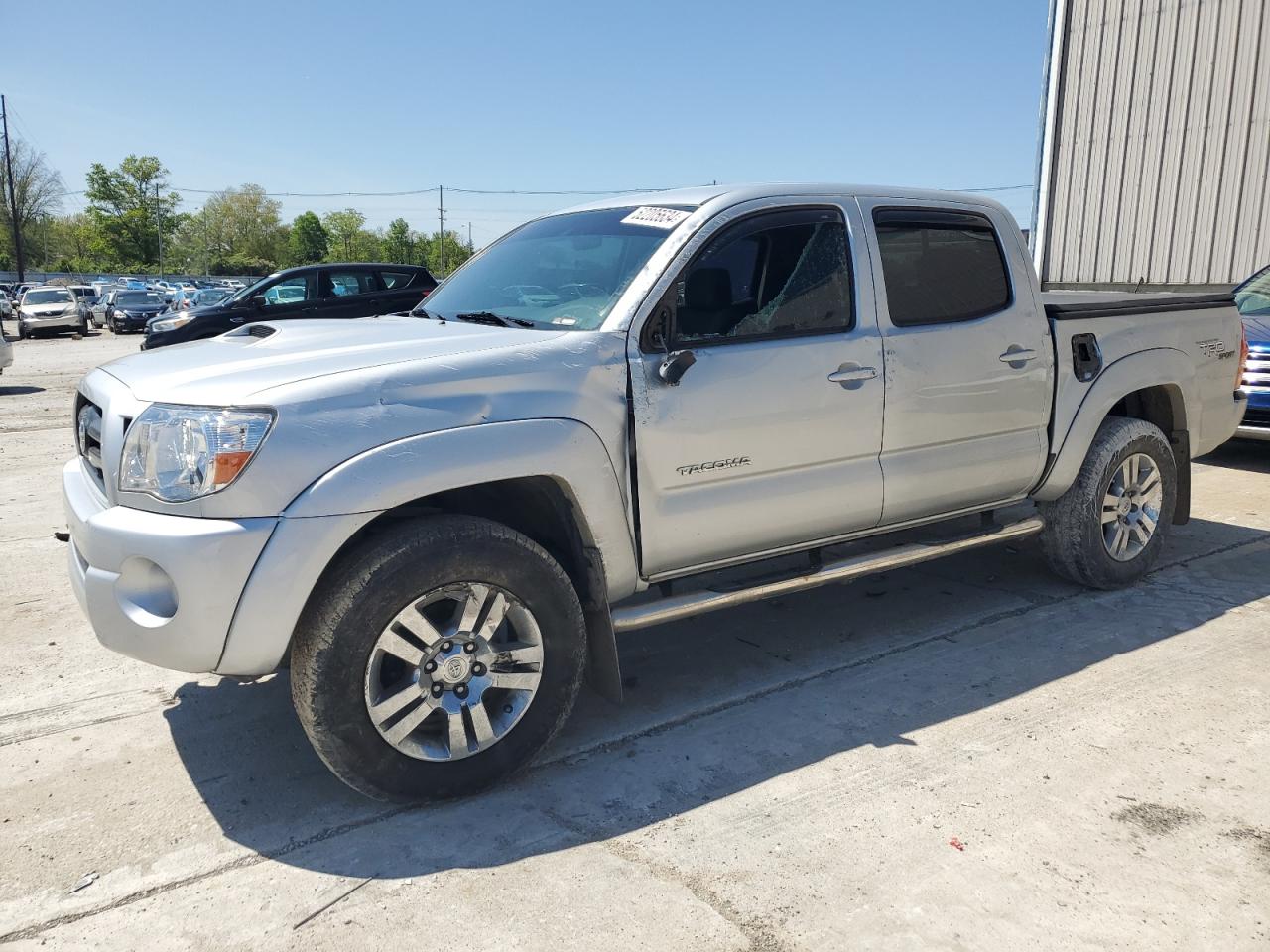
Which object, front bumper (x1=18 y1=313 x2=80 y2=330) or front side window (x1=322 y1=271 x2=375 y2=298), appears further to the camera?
front bumper (x1=18 y1=313 x2=80 y2=330)

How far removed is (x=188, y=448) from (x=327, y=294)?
13.6 meters

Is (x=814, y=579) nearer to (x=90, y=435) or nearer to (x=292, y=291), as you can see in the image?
(x=90, y=435)

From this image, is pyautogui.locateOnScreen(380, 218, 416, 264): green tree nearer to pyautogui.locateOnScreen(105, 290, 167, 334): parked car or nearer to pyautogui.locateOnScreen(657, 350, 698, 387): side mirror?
pyautogui.locateOnScreen(105, 290, 167, 334): parked car

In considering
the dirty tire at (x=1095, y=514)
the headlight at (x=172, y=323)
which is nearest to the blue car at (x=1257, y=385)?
the dirty tire at (x=1095, y=514)

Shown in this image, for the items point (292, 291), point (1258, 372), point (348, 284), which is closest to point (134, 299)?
point (292, 291)

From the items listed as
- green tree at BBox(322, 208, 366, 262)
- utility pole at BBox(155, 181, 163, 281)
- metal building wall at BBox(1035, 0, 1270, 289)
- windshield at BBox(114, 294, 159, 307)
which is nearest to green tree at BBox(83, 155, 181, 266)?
utility pole at BBox(155, 181, 163, 281)

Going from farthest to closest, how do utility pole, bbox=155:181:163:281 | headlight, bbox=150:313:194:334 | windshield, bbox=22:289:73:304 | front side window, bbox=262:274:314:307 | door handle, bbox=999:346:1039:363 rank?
utility pole, bbox=155:181:163:281, windshield, bbox=22:289:73:304, headlight, bbox=150:313:194:334, front side window, bbox=262:274:314:307, door handle, bbox=999:346:1039:363

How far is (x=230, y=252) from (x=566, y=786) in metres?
131

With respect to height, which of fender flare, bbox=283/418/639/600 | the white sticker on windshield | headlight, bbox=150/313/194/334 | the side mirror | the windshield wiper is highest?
the white sticker on windshield

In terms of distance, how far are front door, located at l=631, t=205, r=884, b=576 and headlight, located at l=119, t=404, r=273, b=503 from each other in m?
1.24

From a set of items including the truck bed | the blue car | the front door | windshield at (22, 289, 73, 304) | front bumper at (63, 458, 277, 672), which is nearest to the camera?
front bumper at (63, 458, 277, 672)

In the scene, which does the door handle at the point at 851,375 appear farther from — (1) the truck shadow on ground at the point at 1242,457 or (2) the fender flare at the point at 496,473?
(1) the truck shadow on ground at the point at 1242,457

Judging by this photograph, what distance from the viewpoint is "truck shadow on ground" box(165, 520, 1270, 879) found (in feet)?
10.0

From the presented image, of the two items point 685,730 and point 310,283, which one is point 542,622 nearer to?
point 685,730
